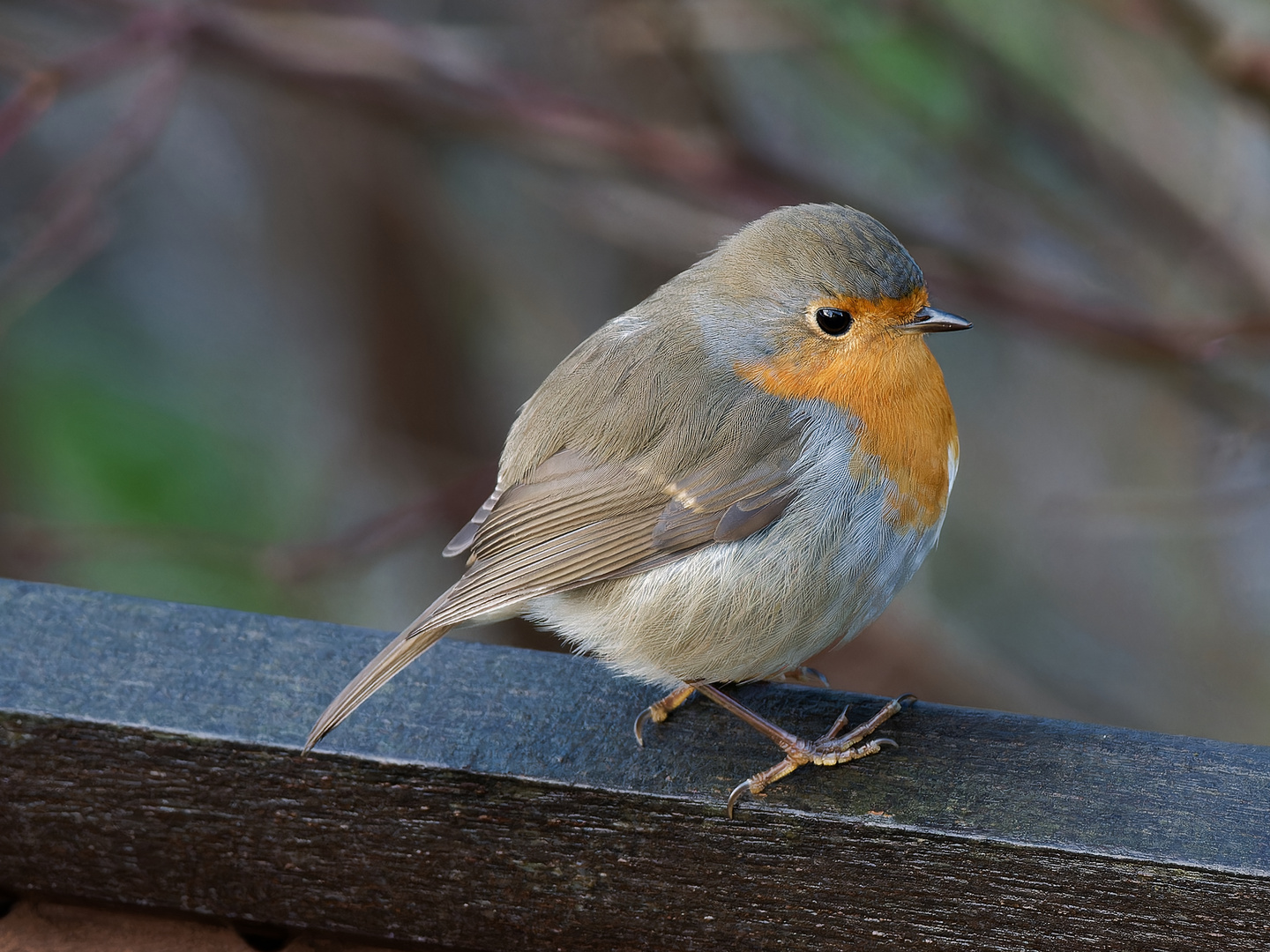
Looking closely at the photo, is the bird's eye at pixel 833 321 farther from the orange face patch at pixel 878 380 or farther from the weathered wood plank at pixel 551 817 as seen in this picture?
the weathered wood plank at pixel 551 817

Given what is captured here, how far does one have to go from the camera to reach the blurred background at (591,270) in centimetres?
300

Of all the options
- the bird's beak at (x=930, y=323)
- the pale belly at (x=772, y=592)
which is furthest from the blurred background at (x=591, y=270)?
the pale belly at (x=772, y=592)

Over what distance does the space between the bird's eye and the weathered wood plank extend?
61cm

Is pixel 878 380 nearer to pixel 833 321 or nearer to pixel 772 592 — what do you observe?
pixel 833 321

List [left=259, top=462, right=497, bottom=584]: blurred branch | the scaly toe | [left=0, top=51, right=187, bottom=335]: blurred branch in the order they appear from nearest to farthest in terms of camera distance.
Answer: the scaly toe
[left=0, top=51, right=187, bottom=335]: blurred branch
[left=259, top=462, right=497, bottom=584]: blurred branch

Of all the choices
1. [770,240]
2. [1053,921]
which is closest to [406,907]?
[1053,921]

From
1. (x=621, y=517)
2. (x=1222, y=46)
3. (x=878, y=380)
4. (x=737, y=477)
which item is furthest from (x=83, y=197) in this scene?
(x=1222, y=46)

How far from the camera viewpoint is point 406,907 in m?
1.83

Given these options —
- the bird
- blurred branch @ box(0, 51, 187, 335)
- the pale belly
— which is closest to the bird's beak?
the bird

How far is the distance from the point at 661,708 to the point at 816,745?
0.25 metres

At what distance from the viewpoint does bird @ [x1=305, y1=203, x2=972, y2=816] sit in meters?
2.00

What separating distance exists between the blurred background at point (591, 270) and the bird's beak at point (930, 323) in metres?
0.74

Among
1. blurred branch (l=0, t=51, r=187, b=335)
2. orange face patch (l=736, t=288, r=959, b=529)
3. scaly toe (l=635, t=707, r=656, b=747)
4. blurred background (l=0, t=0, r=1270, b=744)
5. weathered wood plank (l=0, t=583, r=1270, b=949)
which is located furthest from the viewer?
blurred background (l=0, t=0, r=1270, b=744)

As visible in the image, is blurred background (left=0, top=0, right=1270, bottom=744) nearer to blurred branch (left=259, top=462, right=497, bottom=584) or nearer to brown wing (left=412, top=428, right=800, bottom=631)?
blurred branch (left=259, top=462, right=497, bottom=584)
